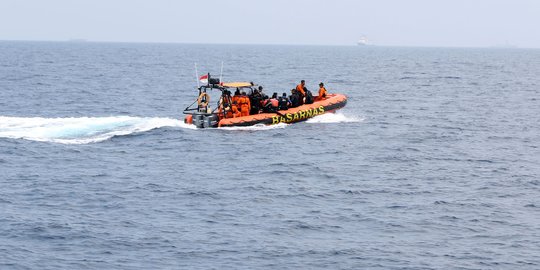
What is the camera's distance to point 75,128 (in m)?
32.1

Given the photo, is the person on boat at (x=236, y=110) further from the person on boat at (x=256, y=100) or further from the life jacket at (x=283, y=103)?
the life jacket at (x=283, y=103)

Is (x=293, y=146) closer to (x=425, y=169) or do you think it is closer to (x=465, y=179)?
(x=425, y=169)

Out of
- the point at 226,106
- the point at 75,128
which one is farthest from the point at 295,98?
the point at 75,128

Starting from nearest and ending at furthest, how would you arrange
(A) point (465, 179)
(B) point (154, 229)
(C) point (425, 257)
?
(C) point (425, 257), (B) point (154, 229), (A) point (465, 179)

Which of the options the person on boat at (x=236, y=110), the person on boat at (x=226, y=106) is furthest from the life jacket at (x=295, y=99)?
the person on boat at (x=226, y=106)

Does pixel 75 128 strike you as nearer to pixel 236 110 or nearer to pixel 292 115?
pixel 236 110

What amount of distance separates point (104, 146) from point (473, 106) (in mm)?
27904

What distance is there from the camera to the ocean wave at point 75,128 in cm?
3041

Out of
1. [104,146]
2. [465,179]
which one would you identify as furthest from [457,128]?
[104,146]

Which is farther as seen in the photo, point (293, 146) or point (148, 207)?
point (293, 146)

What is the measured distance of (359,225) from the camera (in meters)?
19.3

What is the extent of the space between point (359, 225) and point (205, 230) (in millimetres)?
3783

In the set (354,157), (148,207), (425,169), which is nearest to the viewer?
(148,207)

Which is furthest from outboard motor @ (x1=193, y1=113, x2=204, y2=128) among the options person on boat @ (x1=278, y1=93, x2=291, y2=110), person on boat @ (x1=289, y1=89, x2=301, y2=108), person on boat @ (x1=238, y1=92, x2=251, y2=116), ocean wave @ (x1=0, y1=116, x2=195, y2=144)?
person on boat @ (x1=289, y1=89, x2=301, y2=108)
